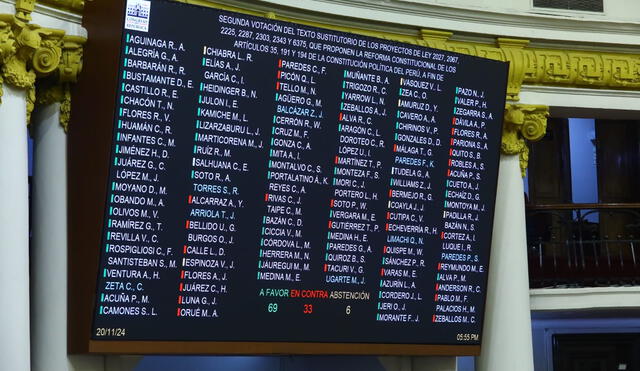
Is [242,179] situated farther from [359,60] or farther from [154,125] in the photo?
[359,60]

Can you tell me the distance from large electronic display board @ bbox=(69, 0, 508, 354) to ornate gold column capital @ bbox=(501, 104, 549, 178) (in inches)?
27.0

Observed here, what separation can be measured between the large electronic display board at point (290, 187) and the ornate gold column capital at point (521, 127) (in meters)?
0.69

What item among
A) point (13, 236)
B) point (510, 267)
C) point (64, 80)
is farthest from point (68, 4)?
point (510, 267)

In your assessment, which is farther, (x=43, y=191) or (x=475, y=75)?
(x=475, y=75)

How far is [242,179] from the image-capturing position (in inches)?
355

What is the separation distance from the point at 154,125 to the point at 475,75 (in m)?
2.92

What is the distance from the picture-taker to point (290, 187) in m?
9.26

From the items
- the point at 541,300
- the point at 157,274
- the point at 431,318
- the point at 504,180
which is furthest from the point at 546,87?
the point at 157,274

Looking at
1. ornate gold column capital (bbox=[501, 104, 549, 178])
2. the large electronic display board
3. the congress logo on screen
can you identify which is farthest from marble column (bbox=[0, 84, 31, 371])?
ornate gold column capital (bbox=[501, 104, 549, 178])

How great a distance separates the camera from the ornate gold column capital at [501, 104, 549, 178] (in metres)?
11.0

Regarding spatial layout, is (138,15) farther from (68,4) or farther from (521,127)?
(521,127)

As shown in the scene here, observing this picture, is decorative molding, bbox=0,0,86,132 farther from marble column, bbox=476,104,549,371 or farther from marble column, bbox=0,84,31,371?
marble column, bbox=476,104,549,371

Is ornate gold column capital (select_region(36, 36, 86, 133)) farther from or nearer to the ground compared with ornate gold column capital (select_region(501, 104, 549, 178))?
nearer to the ground

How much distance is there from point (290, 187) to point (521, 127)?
109 inches
